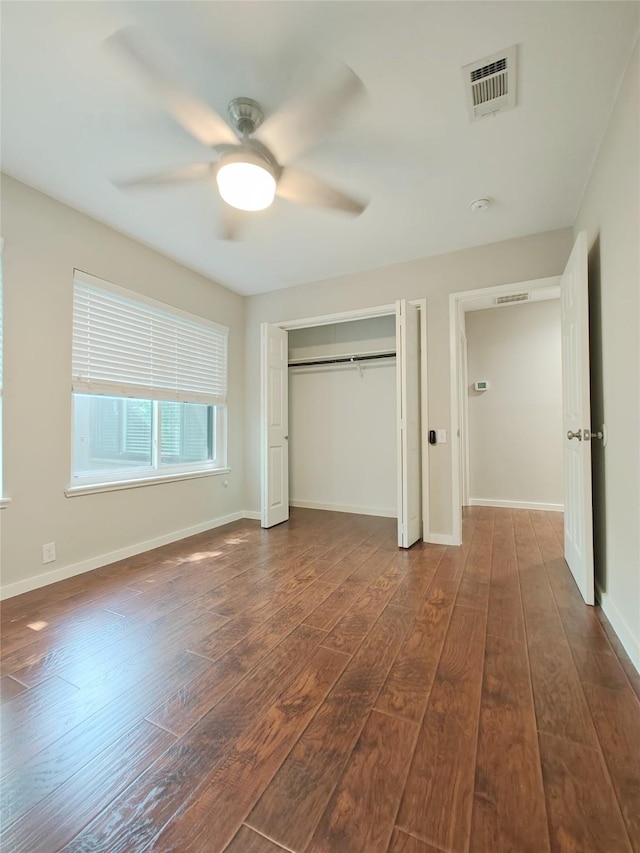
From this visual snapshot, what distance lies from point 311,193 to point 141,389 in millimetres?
2158

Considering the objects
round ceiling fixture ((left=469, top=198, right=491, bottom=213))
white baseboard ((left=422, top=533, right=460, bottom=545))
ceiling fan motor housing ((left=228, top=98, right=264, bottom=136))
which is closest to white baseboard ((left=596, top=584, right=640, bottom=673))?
white baseboard ((left=422, top=533, right=460, bottom=545))

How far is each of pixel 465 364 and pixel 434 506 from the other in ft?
7.46

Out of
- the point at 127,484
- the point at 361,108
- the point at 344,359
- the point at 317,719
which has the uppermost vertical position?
the point at 361,108

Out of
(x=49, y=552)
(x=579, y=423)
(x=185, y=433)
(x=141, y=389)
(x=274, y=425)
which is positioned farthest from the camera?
(x=274, y=425)

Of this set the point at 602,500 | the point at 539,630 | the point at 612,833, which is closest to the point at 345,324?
the point at 602,500

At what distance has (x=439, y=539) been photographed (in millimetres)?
3479

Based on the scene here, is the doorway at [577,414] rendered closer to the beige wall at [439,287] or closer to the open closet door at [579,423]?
the open closet door at [579,423]

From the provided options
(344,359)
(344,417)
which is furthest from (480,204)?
(344,417)

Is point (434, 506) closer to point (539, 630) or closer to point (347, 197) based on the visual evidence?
point (539, 630)

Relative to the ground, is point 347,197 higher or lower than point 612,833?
higher

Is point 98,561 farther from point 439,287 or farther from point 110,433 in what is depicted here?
point 439,287

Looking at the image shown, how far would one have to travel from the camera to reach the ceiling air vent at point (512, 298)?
3319 millimetres

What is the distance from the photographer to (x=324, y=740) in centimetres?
127

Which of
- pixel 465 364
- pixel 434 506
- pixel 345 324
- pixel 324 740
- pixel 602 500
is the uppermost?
pixel 345 324
